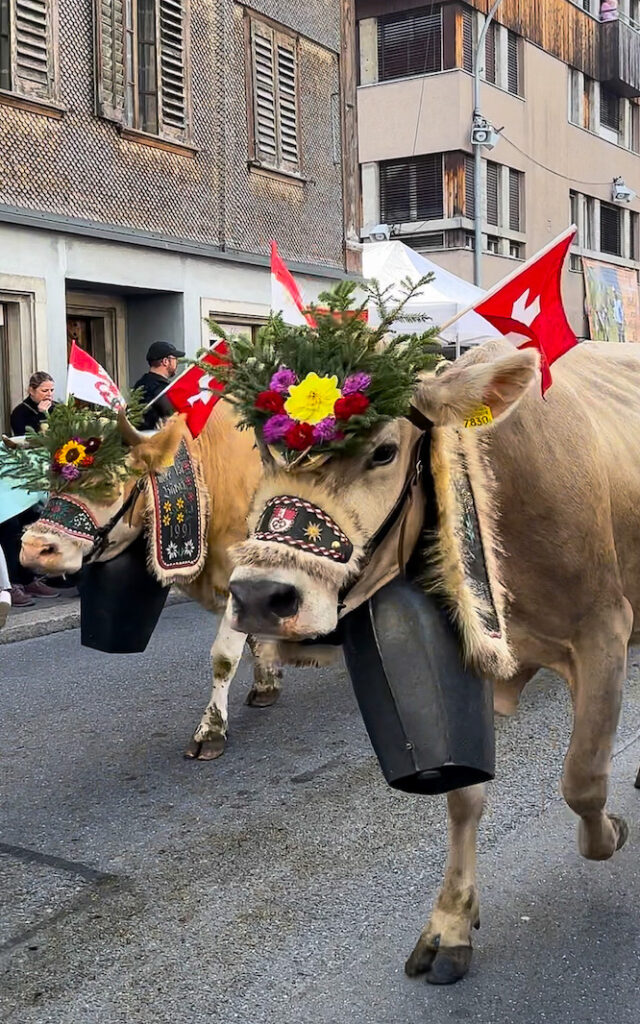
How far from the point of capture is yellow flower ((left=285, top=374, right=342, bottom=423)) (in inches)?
98.1

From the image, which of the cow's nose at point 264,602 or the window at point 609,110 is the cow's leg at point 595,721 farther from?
the window at point 609,110

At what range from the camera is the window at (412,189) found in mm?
24341

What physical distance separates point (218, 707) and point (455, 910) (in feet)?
7.39

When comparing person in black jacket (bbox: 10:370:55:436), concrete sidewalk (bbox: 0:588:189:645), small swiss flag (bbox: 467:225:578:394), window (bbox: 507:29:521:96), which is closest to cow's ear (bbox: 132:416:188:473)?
small swiss flag (bbox: 467:225:578:394)

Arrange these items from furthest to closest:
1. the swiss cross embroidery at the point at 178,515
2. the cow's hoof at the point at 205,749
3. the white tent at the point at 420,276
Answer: the white tent at the point at 420,276 < the cow's hoof at the point at 205,749 < the swiss cross embroidery at the point at 178,515

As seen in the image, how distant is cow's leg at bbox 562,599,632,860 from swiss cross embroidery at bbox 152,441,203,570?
6.29ft

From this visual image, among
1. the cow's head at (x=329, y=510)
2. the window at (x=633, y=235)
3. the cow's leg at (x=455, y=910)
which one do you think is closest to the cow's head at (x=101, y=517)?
the cow's leg at (x=455, y=910)

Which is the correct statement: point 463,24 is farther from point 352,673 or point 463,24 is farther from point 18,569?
point 352,673

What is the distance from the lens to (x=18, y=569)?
9797 mm

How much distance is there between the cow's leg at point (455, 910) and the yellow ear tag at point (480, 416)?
44.2 inches

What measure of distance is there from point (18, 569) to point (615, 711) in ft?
24.2

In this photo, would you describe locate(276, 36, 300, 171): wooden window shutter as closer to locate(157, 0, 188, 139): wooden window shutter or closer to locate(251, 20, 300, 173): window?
locate(251, 20, 300, 173): window

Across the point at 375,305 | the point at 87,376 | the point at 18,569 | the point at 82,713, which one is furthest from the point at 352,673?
the point at 18,569

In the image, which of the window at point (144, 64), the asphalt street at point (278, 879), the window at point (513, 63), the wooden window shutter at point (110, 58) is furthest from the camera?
the window at point (513, 63)
